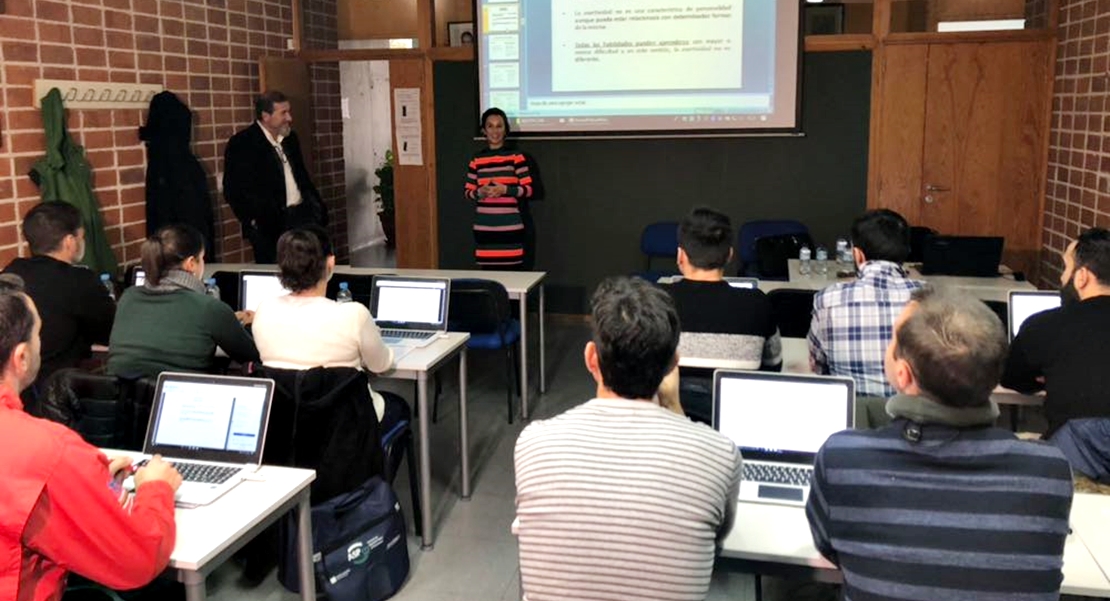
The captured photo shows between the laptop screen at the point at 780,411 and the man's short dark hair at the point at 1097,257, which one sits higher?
the man's short dark hair at the point at 1097,257

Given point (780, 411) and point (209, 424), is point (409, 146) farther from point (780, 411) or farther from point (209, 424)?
point (780, 411)

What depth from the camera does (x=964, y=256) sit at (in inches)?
185

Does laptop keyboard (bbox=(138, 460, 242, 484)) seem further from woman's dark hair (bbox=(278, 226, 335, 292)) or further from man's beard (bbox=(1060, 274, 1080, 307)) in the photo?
man's beard (bbox=(1060, 274, 1080, 307))

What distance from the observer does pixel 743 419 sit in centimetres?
251

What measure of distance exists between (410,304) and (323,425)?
1.28 meters

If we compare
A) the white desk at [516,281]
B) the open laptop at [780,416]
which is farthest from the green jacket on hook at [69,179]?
the open laptop at [780,416]

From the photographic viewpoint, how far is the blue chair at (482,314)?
14.9 ft

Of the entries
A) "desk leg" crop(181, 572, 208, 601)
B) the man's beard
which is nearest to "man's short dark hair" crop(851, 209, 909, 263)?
the man's beard

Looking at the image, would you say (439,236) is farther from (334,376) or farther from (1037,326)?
(1037,326)

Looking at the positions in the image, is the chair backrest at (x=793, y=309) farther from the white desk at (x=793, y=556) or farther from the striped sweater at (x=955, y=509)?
the striped sweater at (x=955, y=509)

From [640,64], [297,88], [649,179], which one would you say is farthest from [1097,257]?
[297,88]

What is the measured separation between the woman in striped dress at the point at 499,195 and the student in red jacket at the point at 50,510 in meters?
4.13

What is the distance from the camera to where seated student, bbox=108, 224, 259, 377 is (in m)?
3.02

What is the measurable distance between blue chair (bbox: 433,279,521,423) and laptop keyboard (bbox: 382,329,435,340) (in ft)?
1.90
